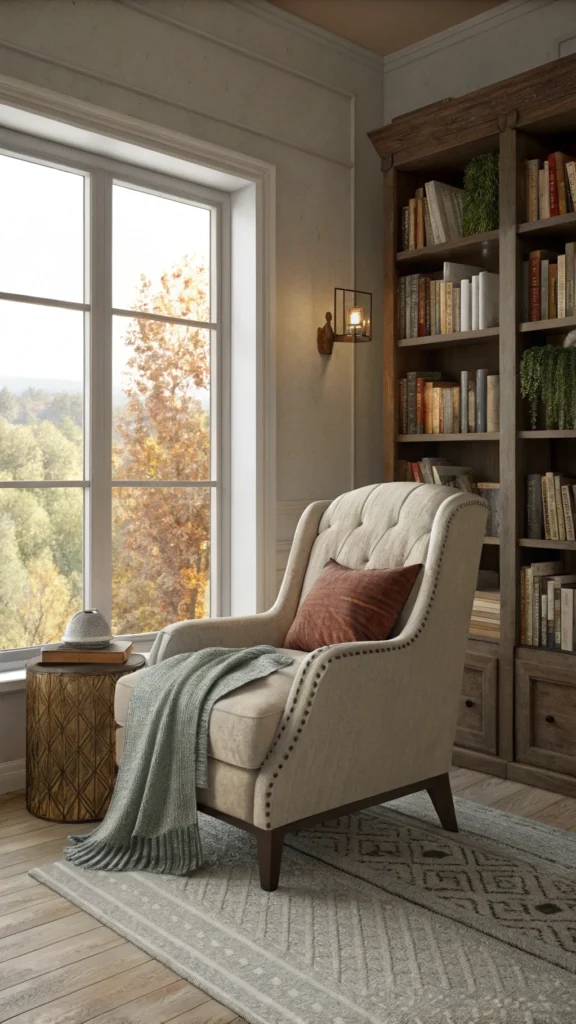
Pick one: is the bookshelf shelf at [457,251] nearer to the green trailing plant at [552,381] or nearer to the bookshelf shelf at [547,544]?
the green trailing plant at [552,381]

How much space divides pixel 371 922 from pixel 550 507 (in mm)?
1666

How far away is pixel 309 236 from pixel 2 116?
1345mm

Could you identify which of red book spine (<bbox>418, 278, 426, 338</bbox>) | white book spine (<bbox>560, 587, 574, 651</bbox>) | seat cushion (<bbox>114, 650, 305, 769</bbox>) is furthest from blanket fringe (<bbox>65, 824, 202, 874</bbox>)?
red book spine (<bbox>418, 278, 426, 338</bbox>)

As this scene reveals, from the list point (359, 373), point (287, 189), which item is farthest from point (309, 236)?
point (359, 373)

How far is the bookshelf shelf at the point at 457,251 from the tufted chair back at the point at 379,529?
1121mm

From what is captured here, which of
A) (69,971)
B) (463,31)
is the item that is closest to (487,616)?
(69,971)

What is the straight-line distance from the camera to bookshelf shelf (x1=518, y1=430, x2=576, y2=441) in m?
3.15

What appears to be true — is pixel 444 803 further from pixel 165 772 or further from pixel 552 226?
pixel 552 226

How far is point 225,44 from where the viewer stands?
347cm

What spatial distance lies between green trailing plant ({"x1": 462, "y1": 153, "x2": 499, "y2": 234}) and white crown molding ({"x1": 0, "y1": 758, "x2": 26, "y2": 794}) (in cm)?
257

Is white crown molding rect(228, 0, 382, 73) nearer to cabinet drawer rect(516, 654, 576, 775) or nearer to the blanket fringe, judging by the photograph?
cabinet drawer rect(516, 654, 576, 775)

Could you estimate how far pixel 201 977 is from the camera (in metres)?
1.86

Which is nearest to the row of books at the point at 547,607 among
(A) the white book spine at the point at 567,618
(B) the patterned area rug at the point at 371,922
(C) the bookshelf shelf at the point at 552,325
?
(A) the white book spine at the point at 567,618

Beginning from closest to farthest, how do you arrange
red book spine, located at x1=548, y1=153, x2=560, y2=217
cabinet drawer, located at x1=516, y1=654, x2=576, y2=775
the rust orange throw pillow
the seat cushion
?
1. the seat cushion
2. the rust orange throw pillow
3. cabinet drawer, located at x1=516, y1=654, x2=576, y2=775
4. red book spine, located at x1=548, y1=153, x2=560, y2=217
